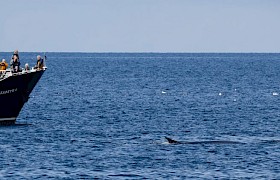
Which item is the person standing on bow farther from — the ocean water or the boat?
the ocean water

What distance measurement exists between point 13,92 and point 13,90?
201 millimetres

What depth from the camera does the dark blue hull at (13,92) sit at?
67188 mm

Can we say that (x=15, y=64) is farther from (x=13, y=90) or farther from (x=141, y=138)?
(x=141, y=138)

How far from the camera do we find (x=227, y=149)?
5794cm

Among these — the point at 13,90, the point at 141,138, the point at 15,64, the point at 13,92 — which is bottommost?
the point at 141,138

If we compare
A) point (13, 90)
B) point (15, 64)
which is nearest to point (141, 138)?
point (13, 90)

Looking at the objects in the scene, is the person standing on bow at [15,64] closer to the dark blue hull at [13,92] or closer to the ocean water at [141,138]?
the dark blue hull at [13,92]

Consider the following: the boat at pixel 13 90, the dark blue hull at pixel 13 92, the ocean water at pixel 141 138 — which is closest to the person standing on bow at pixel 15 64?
the boat at pixel 13 90

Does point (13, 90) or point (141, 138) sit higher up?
point (13, 90)

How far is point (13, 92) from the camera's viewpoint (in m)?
68.1

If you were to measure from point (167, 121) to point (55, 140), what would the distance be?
1827 centimetres

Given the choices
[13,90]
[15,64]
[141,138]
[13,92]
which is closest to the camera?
A: [141,138]

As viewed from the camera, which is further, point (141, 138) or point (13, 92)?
point (13, 92)

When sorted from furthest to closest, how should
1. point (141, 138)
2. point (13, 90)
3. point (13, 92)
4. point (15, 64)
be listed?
point (13, 92), point (13, 90), point (15, 64), point (141, 138)
